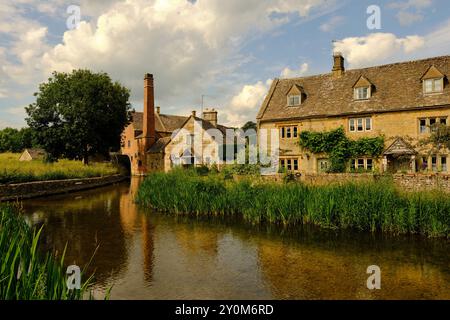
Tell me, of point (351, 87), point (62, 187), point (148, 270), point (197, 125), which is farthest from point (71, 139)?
point (148, 270)

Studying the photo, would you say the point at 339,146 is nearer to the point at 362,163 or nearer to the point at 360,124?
the point at 362,163

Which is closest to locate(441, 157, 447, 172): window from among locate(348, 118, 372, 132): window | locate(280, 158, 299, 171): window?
locate(348, 118, 372, 132): window

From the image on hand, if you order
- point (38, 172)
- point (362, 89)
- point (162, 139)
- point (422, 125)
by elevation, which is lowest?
point (38, 172)

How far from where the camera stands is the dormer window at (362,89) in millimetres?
27703

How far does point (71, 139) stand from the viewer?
128ft

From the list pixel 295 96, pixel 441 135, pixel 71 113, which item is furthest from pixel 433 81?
pixel 71 113

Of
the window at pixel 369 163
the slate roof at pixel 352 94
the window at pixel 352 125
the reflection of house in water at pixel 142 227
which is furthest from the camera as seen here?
the window at pixel 352 125

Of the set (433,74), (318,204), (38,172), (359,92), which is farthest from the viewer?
(359,92)

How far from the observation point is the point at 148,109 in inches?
2008

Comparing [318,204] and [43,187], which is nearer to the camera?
[318,204]

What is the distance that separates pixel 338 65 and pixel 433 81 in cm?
826

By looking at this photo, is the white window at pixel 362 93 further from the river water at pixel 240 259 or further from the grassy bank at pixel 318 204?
the river water at pixel 240 259

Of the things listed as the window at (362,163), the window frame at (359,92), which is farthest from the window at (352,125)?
the window at (362,163)

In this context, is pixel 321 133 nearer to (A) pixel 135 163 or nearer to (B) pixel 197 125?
(B) pixel 197 125
